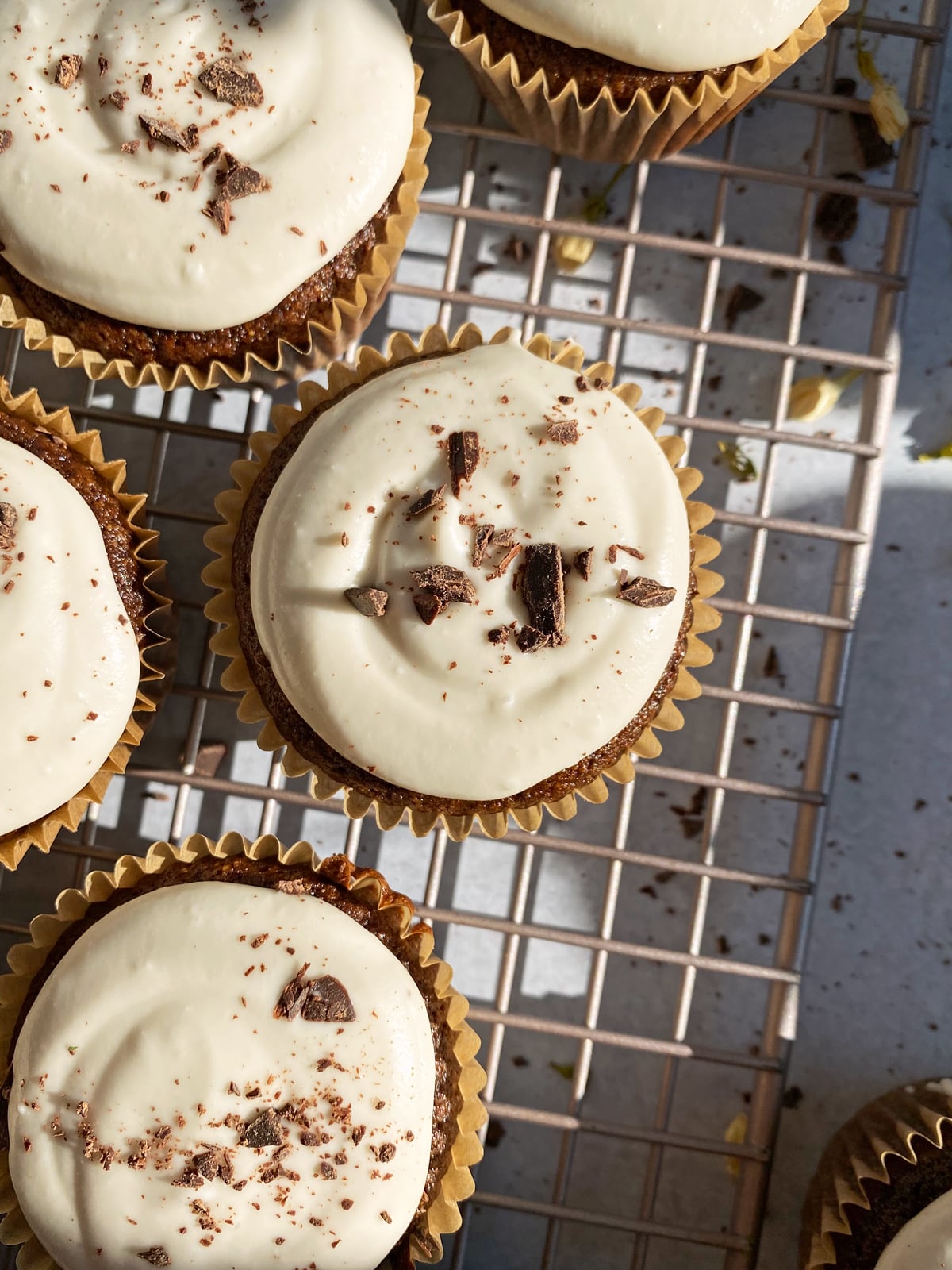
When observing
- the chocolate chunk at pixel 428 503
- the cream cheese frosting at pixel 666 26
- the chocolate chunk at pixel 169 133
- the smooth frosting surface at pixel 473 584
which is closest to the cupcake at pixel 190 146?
the chocolate chunk at pixel 169 133

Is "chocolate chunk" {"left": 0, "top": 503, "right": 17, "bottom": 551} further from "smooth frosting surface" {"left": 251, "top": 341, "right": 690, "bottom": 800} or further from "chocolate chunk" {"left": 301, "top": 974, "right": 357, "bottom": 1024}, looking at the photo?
Answer: "chocolate chunk" {"left": 301, "top": 974, "right": 357, "bottom": 1024}

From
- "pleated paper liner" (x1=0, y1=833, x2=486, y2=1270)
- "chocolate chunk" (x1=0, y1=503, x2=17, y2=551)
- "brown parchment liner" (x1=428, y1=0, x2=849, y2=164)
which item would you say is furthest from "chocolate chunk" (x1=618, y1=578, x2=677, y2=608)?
"chocolate chunk" (x1=0, y1=503, x2=17, y2=551)

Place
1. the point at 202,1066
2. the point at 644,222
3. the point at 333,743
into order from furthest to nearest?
the point at 644,222 → the point at 333,743 → the point at 202,1066

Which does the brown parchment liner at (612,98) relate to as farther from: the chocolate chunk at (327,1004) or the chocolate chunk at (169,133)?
the chocolate chunk at (327,1004)

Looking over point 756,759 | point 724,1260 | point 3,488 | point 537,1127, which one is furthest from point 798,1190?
point 3,488

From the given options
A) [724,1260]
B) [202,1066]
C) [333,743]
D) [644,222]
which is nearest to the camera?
[202,1066]

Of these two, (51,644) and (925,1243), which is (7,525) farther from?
(925,1243)

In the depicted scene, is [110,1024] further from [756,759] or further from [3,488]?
[756,759]
